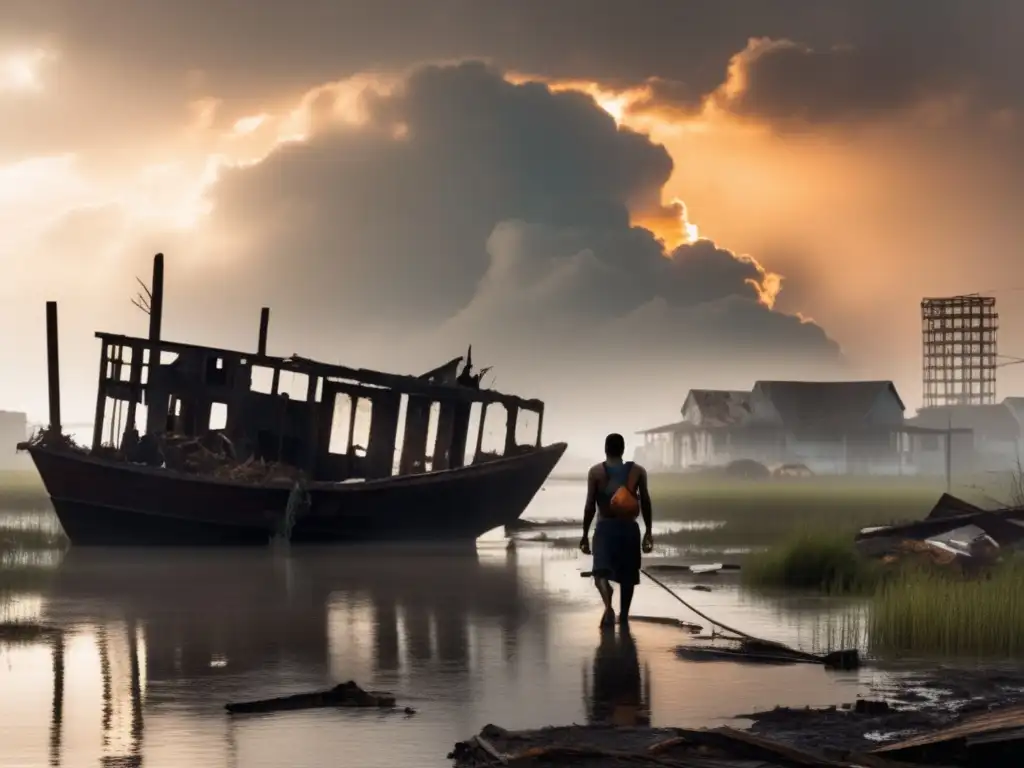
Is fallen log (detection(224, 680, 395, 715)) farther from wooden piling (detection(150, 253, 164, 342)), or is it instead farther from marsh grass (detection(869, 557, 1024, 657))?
wooden piling (detection(150, 253, 164, 342))

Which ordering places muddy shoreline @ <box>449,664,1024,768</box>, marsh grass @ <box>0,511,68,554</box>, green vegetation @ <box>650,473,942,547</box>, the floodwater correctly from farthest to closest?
1. green vegetation @ <box>650,473,942,547</box>
2. marsh grass @ <box>0,511,68,554</box>
3. the floodwater
4. muddy shoreline @ <box>449,664,1024,768</box>

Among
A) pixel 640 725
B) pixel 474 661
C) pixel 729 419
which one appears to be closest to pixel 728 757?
pixel 640 725

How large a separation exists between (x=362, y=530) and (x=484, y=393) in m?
3.99

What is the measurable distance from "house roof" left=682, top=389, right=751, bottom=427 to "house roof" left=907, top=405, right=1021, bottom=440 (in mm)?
15176

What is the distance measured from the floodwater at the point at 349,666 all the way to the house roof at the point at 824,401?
72.6m

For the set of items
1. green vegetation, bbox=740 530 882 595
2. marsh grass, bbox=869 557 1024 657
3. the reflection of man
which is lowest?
the reflection of man

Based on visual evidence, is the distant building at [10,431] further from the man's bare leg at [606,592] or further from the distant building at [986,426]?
the man's bare leg at [606,592]

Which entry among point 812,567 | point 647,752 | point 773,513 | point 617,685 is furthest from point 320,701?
point 773,513

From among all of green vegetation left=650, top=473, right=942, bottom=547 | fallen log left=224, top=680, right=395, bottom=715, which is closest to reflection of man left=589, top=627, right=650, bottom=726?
fallen log left=224, top=680, right=395, bottom=715

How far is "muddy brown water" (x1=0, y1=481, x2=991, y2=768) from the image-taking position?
892 centimetres

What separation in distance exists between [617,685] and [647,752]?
9.90 feet

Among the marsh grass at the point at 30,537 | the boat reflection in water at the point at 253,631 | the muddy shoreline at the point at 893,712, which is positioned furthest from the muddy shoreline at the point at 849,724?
the marsh grass at the point at 30,537

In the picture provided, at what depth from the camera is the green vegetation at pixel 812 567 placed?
19922 mm

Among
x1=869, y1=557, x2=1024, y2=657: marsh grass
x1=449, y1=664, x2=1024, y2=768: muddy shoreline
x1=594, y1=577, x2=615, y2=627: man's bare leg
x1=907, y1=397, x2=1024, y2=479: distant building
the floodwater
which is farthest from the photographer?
x1=907, y1=397, x2=1024, y2=479: distant building
